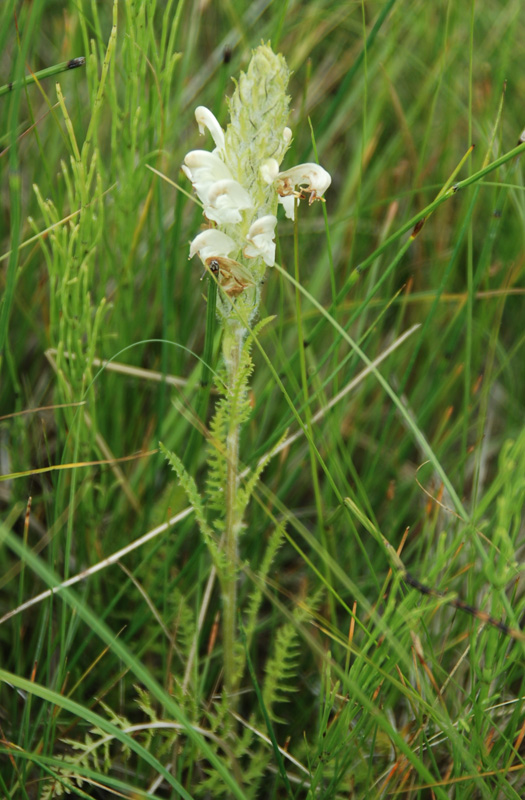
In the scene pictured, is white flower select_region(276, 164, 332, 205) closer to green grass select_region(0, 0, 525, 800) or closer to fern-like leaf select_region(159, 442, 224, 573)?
green grass select_region(0, 0, 525, 800)

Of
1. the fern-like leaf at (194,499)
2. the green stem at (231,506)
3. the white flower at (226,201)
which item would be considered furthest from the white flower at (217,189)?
A: the fern-like leaf at (194,499)

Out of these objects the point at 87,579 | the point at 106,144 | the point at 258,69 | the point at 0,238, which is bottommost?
the point at 87,579

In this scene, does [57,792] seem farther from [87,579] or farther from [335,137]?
[335,137]

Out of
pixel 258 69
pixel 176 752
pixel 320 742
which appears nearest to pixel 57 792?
pixel 176 752

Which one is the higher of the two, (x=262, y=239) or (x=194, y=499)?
(x=262, y=239)

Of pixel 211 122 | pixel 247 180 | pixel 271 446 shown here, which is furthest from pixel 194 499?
pixel 211 122

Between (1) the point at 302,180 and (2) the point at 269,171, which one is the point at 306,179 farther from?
(2) the point at 269,171
